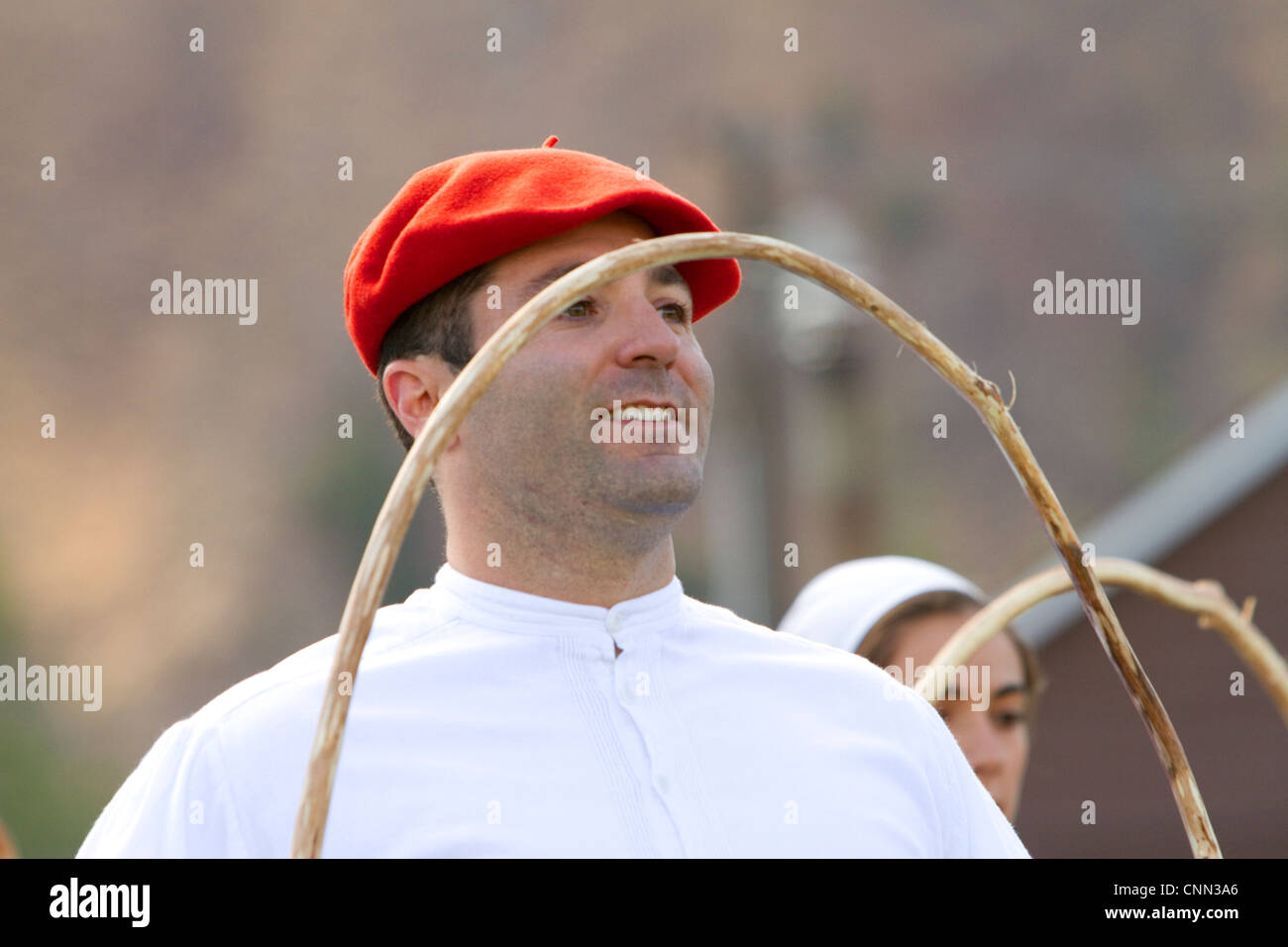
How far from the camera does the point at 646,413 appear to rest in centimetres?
263

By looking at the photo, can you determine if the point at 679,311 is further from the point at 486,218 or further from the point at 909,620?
the point at 909,620

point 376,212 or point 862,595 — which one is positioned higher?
→ point 376,212

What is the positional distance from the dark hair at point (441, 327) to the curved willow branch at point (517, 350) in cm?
46

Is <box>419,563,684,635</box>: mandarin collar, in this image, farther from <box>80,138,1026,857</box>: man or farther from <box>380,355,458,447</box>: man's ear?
<box>380,355,458,447</box>: man's ear

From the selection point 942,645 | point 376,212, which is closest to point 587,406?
point 942,645

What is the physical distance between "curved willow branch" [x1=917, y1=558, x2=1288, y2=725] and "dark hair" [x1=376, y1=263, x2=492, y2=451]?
1366 millimetres

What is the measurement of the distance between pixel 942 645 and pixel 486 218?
2060mm

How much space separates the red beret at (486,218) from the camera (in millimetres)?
2742

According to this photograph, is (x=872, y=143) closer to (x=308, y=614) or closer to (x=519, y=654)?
(x=308, y=614)

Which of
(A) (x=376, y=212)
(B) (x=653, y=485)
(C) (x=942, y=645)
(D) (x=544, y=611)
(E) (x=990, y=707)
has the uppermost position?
(A) (x=376, y=212)

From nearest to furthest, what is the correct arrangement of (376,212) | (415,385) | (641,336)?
(641,336) → (415,385) → (376,212)

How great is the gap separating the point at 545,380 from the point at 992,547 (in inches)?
1210

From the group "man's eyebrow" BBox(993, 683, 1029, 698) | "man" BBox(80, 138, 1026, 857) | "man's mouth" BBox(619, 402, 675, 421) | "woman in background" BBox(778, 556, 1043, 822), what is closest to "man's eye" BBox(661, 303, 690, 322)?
"man" BBox(80, 138, 1026, 857)

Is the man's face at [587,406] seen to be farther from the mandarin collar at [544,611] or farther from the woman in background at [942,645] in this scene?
the woman in background at [942,645]
